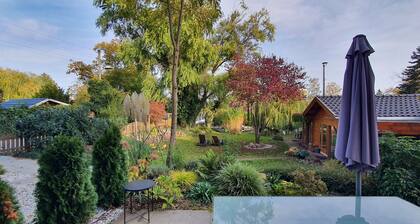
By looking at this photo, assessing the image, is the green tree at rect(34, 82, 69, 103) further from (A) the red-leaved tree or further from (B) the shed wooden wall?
(B) the shed wooden wall

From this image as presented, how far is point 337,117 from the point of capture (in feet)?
24.5

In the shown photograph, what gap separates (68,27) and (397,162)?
13.5 m

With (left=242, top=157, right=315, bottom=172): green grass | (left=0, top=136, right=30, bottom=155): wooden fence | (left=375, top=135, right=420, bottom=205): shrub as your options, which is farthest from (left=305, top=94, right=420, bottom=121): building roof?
(left=0, top=136, right=30, bottom=155): wooden fence

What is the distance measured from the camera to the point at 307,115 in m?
11.6

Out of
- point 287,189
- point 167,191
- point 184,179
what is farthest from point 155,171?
point 287,189

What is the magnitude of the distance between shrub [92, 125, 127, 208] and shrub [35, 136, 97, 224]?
2.67 ft

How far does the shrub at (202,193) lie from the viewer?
4133 mm

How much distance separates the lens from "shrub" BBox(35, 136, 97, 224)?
272 centimetres

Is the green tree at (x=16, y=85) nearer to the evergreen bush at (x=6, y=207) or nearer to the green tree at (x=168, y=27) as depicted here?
the green tree at (x=168, y=27)

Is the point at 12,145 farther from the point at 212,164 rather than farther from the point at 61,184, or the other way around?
the point at 61,184

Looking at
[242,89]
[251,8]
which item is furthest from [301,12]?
[251,8]

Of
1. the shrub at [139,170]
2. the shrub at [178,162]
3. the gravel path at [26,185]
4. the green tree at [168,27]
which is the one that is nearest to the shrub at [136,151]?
the shrub at [139,170]

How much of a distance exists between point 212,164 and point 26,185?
378cm

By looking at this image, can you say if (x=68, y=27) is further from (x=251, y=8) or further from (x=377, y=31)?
(x=377, y=31)
